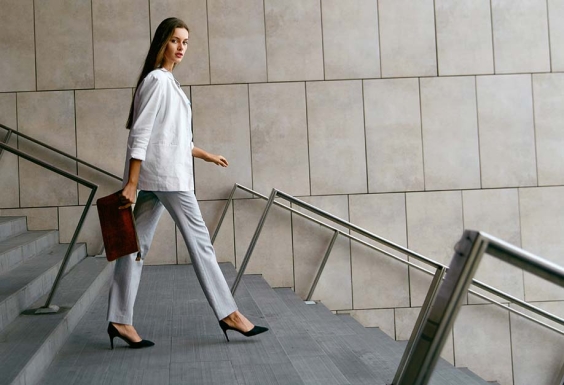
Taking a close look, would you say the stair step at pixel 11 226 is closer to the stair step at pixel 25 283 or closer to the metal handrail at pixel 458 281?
the stair step at pixel 25 283

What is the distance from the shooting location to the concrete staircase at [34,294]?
3180 mm

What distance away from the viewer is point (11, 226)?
6277mm

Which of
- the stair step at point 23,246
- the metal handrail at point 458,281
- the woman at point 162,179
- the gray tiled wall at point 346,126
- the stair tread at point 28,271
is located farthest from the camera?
the gray tiled wall at point 346,126

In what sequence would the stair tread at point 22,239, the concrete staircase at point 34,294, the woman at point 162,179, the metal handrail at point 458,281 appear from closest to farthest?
the metal handrail at point 458,281
the concrete staircase at point 34,294
the woman at point 162,179
the stair tread at point 22,239

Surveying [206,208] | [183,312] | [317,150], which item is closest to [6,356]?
[183,312]

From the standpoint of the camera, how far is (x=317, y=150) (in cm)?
731

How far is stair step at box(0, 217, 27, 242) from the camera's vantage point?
6.00 m

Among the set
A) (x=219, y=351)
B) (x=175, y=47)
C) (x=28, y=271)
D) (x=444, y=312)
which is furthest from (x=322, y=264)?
(x=444, y=312)

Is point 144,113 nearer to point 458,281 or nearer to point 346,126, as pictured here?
point 458,281

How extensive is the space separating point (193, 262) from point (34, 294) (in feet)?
4.40

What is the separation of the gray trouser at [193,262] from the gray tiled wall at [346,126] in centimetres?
352

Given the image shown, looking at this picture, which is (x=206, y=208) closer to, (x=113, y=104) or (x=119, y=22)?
(x=113, y=104)

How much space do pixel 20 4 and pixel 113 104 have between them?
137cm

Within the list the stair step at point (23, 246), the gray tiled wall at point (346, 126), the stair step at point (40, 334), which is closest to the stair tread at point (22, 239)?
the stair step at point (23, 246)
